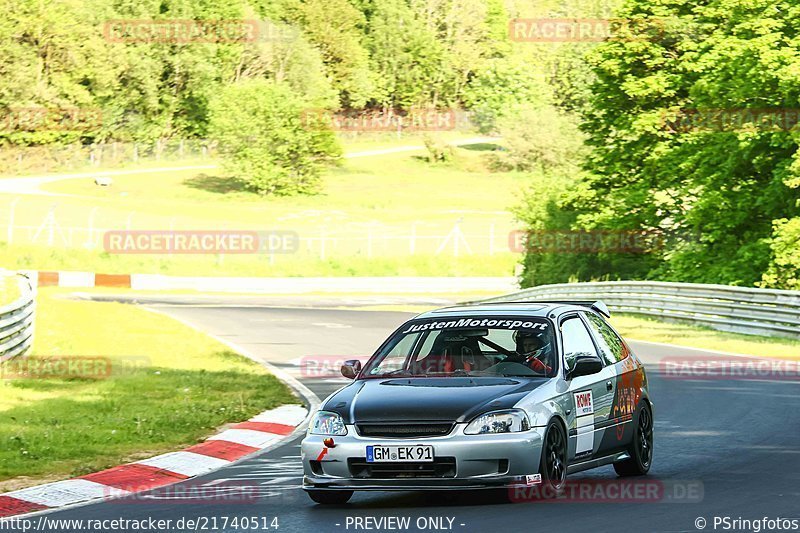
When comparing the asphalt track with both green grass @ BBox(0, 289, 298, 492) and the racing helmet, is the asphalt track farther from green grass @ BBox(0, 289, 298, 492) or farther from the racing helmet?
green grass @ BBox(0, 289, 298, 492)

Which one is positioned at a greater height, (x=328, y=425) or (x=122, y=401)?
(x=328, y=425)

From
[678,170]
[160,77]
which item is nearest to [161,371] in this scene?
[678,170]

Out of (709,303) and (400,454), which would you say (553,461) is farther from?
(709,303)

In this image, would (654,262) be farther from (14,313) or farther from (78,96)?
(78,96)

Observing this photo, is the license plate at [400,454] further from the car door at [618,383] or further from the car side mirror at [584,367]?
the car door at [618,383]

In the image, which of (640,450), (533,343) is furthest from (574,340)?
(640,450)

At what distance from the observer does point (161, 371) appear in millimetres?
21312

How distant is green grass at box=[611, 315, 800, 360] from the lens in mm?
25891

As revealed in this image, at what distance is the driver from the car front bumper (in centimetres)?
93

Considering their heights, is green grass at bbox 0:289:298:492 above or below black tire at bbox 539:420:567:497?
below

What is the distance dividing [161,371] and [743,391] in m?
9.10

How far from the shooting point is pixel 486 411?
904cm

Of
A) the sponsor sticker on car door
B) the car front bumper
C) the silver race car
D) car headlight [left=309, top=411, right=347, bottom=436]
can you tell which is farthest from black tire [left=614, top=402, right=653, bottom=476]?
car headlight [left=309, top=411, right=347, bottom=436]

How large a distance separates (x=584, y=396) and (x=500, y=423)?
49.7 inches
